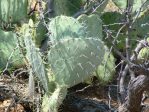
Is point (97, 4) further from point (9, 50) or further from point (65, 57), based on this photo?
point (65, 57)

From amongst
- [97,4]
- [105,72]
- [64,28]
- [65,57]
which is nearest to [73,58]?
[65,57]

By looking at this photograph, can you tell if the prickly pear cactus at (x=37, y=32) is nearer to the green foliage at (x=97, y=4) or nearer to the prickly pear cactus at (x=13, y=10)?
the prickly pear cactus at (x=13, y=10)

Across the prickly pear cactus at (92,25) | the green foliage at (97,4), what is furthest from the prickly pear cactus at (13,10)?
the prickly pear cactus at (92,25)

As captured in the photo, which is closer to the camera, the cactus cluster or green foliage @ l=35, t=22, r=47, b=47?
the cactus cluster

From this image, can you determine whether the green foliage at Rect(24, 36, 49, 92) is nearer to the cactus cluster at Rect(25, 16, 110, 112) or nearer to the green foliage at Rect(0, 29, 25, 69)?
the cactus cluster at Rect(25, 16, 110, 112)

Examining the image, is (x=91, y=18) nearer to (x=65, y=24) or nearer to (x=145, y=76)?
(x=65, y=24)

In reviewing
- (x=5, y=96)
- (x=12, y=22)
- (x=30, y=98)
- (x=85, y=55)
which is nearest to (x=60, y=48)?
(x=85, y=55)

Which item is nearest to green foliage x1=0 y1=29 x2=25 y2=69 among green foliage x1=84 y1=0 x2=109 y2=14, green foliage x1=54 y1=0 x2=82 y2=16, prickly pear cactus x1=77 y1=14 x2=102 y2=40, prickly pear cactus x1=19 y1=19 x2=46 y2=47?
prickly pear cactus x1=19 y1=19 x2=46 y2=47
